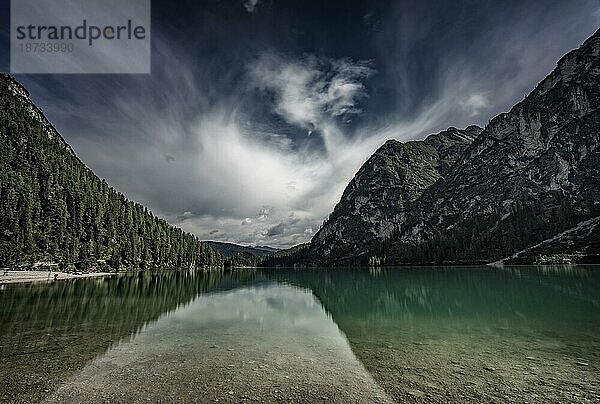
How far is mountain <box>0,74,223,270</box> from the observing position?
109875 mm

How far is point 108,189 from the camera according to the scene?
190m

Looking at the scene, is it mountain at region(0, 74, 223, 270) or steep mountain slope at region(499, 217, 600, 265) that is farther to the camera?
steep mountain slope at region(499, 217, 600, 265)

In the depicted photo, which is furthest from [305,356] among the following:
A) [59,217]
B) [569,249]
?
[569,249]

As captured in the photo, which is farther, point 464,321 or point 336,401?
point 464,321

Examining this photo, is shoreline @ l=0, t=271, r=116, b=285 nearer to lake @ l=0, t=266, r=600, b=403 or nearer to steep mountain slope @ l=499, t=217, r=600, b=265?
lake @ l=0, t=266, r=600, b=403

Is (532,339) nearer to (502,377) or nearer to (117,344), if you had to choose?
(502,377)

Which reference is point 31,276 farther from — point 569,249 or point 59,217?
point 569,249

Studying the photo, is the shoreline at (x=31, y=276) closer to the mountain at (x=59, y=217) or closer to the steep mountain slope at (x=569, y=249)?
the mountain at (x=59, y=217)

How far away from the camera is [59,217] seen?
131m

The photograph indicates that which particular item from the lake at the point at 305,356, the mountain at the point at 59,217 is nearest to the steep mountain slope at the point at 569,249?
the lake at the point at 305,356

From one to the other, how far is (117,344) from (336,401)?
16405 millimetres

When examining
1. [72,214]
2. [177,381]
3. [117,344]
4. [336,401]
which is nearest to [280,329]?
[117,344]

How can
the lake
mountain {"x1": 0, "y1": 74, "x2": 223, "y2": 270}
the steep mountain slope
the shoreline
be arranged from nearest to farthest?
the lake → the shoreline → mountain {"x1": 0, "y1": 74, "x2": 223, "y2": 270} → the steep mountain slope

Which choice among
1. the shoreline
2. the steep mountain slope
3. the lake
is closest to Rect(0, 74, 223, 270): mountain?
the shoreline
